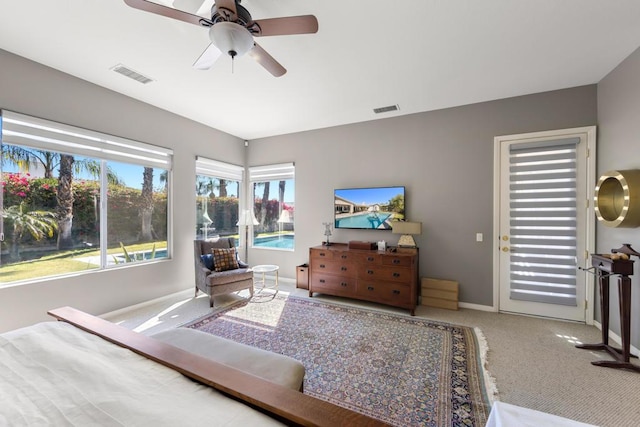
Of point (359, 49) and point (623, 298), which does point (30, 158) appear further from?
point (623, 298)

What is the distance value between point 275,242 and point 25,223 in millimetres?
3449

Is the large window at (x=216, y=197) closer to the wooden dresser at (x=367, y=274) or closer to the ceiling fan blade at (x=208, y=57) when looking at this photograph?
the wooden dresser at (x=367, y=274)

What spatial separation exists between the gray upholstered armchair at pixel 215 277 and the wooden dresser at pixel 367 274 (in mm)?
1057

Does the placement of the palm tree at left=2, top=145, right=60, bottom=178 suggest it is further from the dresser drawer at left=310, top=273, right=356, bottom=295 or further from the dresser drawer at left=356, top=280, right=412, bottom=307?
the dresser drawer at left=356, top=280, right=412, bottom=307

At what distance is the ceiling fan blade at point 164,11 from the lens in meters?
1.59

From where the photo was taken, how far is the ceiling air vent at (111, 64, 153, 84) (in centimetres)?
282

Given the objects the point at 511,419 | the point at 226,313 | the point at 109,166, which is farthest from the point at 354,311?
the point at 109,166

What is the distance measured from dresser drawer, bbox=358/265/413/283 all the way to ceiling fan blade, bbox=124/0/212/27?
3.26 m

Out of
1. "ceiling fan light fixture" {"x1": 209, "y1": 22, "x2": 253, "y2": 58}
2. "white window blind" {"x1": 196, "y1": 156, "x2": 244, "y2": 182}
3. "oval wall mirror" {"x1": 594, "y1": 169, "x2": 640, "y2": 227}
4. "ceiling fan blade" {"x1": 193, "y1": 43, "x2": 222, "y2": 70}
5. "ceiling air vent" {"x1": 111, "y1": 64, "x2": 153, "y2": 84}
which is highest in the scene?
"ceiling air vent" {"x1": 111, "y1": 64, "x2": 153, "y2": 84}

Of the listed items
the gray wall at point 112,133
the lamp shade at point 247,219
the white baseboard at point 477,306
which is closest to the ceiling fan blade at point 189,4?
the gray wall at point 112,133

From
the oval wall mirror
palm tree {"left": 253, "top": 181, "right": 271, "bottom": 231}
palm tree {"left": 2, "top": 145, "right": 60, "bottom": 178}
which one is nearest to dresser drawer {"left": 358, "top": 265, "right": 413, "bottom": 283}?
the oval wall mirror

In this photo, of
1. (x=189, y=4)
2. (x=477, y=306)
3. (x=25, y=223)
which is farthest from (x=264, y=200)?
(x=477, y=306)

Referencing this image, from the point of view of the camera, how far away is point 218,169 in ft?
16.2

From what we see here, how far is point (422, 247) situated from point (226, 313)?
9.87 ft
